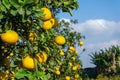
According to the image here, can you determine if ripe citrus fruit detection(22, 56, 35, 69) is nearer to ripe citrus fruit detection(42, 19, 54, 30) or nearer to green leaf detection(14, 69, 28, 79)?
green leaf detection(14, 69, 28, 79)

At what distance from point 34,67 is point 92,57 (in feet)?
61.7

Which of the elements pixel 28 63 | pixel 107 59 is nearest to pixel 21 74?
pixel 28 63

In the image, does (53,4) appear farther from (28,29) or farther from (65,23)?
(65,23)

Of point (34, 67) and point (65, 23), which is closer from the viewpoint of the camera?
point (34, 67)

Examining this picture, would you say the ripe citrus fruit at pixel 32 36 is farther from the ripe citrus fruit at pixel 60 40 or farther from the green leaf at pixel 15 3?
the green leaf at pixel 15 3

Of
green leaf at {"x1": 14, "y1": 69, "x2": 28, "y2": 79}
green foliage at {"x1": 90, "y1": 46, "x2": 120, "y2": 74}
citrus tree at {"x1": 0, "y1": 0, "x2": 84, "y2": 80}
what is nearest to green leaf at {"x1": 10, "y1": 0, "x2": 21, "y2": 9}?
citrus tree at {"x1": 0, "y1": 0, "x2": 84, "y2": 80}

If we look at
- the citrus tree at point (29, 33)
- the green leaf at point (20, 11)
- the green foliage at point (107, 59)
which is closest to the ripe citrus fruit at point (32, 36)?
the citrus tree at point (29, 33)

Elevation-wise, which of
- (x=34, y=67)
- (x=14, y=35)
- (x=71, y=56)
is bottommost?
(x=34, y=67)

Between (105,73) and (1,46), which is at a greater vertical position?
(105,73)

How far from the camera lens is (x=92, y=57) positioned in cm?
2252

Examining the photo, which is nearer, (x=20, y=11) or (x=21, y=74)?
(x=20, y=11)

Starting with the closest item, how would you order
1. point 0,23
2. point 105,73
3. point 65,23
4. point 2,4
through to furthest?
point 2,4 → point 0,23 → point 65,23 → point 105,73

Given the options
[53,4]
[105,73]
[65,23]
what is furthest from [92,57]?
[53,4]

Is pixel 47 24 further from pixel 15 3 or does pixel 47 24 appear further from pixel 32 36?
pixel 15 3
